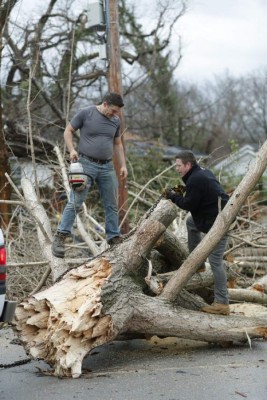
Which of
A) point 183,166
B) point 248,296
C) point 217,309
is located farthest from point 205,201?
point 248,296

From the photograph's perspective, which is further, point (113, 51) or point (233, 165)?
point (233, 165)

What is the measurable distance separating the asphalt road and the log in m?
0.20

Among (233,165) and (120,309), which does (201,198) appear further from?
(233,165)

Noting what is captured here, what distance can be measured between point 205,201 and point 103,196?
1.61m

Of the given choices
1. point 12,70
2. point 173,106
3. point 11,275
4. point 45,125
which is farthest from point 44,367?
point 173,106

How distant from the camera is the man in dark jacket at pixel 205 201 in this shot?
736cm

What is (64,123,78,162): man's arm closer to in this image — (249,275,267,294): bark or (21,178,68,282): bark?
(21,178,68,282): bark

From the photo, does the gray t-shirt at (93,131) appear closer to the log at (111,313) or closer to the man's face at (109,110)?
the man's face at (109,110)

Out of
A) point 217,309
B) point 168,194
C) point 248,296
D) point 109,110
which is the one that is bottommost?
point 248,296

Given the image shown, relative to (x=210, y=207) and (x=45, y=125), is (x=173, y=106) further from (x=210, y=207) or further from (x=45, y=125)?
(x=210, y=207)

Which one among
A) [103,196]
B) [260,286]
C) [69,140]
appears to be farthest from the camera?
[260,286]

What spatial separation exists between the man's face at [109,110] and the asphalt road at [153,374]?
2.62 meters

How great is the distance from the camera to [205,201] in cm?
751

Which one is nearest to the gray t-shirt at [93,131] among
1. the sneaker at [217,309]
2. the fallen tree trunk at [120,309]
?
the fallen tree trunk at [120,309]
